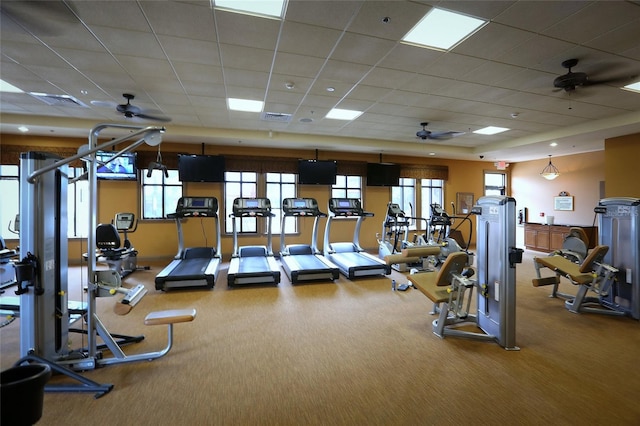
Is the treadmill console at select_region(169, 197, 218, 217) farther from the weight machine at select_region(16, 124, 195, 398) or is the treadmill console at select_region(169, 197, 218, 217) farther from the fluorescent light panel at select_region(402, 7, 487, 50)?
the fluorescent light panel at select_region(402, 7, 487, 50)

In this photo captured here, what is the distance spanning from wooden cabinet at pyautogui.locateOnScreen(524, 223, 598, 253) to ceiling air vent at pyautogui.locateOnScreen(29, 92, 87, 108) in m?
12.2

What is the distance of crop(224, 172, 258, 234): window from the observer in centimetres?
828

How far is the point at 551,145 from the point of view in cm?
784

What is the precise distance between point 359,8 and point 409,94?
2.47m

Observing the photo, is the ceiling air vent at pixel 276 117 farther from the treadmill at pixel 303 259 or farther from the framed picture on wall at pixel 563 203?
the framed picture on wall at pixel 563 203

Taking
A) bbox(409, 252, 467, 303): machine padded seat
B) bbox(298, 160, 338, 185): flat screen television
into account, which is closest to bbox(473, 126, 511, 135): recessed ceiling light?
bbox(298, 160, 338, 185): flat screen television

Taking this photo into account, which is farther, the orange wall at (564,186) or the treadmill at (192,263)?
the orange wall at (564,186)

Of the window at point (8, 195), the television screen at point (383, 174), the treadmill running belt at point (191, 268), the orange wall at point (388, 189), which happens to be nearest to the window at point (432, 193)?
the orange wall at point (388, 189)

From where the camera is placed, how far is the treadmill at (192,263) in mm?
5148

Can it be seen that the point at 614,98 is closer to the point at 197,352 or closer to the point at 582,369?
the point at 582,369

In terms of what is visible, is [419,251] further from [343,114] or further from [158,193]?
[158,193]

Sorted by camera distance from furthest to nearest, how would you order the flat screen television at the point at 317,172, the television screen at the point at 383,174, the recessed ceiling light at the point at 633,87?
1. the television screen at the point at 383,174
2. the flat screen television at the point at 317,172
3. the recessed ceiling light at the point at 633,87

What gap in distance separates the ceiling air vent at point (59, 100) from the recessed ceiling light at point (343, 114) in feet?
15.4

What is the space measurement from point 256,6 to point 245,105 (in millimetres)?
2895
